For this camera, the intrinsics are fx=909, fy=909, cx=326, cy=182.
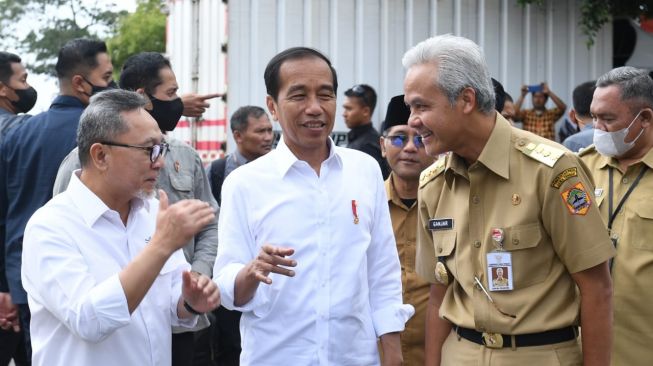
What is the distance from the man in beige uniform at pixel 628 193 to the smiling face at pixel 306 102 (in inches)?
65.1

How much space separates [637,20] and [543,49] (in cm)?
159

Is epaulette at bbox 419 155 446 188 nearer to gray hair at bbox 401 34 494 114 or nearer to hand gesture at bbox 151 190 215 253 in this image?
gray hair at bbox 401 34 494 114

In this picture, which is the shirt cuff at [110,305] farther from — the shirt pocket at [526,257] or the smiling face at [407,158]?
the smiling face at [407,158]

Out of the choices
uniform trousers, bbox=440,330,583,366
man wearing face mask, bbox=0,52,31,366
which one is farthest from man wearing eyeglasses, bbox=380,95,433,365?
man wearing face mask, bbox=0,52,31,366

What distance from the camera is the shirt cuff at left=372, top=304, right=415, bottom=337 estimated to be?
3.62 meters

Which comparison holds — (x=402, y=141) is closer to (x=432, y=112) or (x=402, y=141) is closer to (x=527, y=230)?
(x=432, y=112)

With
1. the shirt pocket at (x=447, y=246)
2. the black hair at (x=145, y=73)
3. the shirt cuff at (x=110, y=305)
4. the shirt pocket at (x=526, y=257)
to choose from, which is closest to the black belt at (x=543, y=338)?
the shirt pocket at (x=526, y=257)

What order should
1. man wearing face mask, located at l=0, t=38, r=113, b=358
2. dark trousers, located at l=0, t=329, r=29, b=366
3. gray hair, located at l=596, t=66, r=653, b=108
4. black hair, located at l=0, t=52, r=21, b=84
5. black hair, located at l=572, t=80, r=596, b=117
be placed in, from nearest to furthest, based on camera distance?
gray hair, located at l=596, t=66, r=653, b=108
man wearing face mask, located at l=0, t=38, r=113, b=358
dark trousers, located at l=0, t=329, r=29, b=366
black hair, located at l=0, t=52, r=21, b=84
black hair, located at l=572, t=80, r=596, b=117

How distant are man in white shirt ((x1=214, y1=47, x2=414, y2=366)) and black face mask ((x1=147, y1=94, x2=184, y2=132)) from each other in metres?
1.45

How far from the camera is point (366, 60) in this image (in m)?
8.55

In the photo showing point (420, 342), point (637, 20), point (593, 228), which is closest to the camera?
point (593, 228)

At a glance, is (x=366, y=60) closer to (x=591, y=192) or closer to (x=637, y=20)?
(x=637, y=20)

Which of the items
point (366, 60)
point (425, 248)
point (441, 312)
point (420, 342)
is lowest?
point (420, 342)

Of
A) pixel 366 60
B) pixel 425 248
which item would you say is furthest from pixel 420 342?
pixel 366 60
